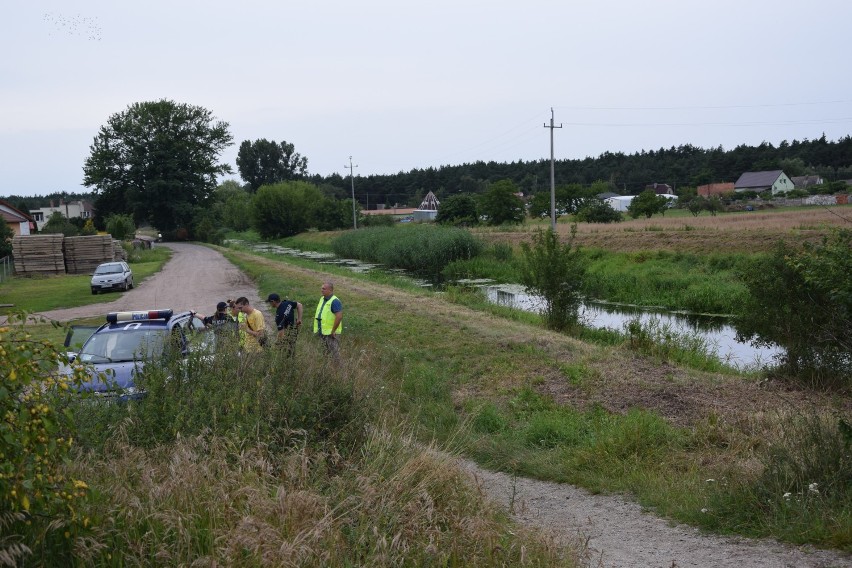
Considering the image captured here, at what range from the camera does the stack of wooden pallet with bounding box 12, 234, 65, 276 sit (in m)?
45.8

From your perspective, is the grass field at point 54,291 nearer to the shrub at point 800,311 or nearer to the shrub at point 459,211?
the shrub at point 800,311

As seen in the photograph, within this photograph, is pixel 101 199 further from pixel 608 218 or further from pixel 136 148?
pixel 608 218

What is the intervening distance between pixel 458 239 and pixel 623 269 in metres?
11.7

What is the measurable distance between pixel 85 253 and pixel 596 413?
4389 cm

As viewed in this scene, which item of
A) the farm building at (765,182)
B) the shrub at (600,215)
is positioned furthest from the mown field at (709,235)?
the farm building at (765,182)

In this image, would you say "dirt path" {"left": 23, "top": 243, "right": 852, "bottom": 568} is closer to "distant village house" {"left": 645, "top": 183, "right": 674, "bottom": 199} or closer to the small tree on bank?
the small tree on bank

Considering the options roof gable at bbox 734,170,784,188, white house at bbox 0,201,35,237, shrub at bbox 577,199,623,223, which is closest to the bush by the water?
shrub at bbox 577,199,623,223

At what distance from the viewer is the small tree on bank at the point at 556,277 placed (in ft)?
70.3

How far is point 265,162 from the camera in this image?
169 metres

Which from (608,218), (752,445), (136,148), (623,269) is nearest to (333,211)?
(136,148)

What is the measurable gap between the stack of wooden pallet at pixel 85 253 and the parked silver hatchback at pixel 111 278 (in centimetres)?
1390

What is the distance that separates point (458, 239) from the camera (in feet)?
158

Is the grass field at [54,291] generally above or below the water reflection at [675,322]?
above

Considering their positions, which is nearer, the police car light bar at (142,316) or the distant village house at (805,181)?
the police car light bar at (142,316)
